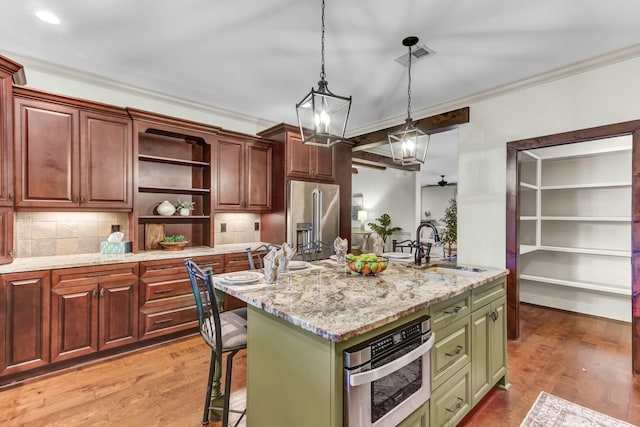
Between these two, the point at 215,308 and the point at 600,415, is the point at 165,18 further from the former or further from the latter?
the point at 600,415

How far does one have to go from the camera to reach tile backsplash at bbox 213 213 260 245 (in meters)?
4.16

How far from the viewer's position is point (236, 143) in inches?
156

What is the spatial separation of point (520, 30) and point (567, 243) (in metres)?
3.29

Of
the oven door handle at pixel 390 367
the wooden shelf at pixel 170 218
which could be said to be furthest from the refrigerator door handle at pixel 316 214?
the oven door handle at pixel 390 367

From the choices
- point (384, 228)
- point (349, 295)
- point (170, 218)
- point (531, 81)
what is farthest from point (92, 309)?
point (384, 228)

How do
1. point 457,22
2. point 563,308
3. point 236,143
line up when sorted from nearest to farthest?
point 457,22 → point 236,143 → point 563,308

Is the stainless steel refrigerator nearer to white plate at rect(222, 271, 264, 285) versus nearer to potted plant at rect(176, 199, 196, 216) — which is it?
potted plant at rect(176, 199, 196, 216)

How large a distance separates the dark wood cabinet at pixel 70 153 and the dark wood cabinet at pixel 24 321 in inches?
27.0

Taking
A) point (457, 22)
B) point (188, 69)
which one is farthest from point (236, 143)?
point (457, 22)

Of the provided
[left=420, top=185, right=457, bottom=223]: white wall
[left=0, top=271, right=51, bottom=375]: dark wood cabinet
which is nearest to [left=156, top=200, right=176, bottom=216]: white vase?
[left=0, top=271, right=51, bottom=375]: dark wood cabinet

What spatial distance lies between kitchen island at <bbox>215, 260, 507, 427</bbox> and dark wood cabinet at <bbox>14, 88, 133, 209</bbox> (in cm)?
201

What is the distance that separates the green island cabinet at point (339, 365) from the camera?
1220 mm

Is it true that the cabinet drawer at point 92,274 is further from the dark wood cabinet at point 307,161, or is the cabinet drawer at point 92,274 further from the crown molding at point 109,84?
the dark wood cabinet at point 307,161

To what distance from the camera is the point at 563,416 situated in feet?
6.66
